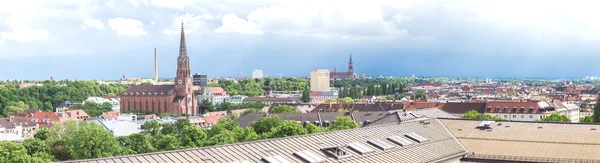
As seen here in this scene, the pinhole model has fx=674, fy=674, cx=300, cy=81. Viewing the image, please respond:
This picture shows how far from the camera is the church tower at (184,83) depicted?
6585 inches

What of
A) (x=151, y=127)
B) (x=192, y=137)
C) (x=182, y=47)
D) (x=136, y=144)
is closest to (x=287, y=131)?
(x=192, y=137)

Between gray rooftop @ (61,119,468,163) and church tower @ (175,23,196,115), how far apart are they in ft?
459

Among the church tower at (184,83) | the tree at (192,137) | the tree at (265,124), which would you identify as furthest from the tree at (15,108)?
the tree at (192,137)

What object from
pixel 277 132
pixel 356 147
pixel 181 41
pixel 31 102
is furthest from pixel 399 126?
pixel 31 102

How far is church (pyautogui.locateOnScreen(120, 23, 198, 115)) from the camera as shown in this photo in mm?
166750

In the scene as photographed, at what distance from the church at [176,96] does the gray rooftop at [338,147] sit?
455 feet

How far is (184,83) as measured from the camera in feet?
551

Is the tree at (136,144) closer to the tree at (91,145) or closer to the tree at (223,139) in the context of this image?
the tree at (91,145)

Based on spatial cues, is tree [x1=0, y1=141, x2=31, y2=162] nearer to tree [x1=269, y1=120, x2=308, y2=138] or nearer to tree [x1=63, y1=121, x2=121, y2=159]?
tree [x1=63, y1=121, x2=121, y2=159]

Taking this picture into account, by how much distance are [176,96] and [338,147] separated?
148 metres

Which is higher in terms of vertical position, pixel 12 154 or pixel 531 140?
pixel 531 140

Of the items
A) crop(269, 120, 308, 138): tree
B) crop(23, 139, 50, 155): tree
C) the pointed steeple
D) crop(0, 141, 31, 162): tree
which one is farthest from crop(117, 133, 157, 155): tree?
the pointed steeple

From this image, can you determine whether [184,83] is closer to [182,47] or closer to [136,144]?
[182,47]

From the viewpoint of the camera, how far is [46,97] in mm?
191125
